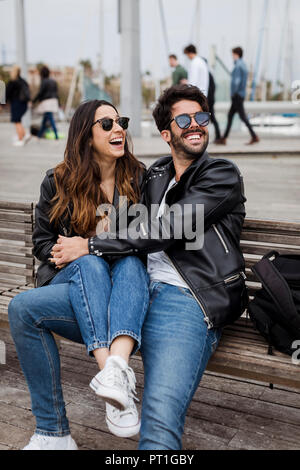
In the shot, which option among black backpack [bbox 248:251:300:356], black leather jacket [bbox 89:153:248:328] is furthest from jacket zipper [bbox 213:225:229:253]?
black backpack [bbox 248:251:300:356]

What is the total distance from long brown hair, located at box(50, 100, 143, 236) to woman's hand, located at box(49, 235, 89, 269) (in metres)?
0.18

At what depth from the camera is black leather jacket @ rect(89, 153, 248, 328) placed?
2.65 meters

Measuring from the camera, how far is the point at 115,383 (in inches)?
88.0

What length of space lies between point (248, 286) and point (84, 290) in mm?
1020

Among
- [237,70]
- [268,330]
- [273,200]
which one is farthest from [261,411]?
[237,70]

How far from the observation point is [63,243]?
9.37 ft

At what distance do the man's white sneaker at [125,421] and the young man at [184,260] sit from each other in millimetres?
81

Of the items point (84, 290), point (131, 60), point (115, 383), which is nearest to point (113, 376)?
point (115, 383)

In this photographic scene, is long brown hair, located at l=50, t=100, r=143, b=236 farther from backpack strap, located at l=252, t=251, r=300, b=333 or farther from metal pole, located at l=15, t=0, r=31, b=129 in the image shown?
metal pole, located at l=15, t=0, r=31, b=129

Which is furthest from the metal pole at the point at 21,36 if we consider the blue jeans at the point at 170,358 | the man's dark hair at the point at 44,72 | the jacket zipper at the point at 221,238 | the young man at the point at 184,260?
the blue jeans at the point at 170,358

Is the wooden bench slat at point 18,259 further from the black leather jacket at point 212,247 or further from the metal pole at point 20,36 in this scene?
the metal pole at point 20,36

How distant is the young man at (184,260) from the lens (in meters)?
2.31

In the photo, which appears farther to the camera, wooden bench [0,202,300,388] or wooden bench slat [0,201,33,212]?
wooden bench slat [0,201,33,212]

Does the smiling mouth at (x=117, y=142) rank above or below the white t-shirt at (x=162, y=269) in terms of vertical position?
above
